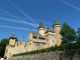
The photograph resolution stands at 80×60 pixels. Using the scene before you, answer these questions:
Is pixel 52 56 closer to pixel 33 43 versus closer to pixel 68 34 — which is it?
pixel 68 34

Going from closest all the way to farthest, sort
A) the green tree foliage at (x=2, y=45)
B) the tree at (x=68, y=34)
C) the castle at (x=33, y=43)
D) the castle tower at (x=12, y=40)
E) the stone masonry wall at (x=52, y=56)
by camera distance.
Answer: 1. the stone masonry wall at (x=52, y=56)
2. the tree at (x=68, y=34)
3. the castle at (x=33, y=43)
4. the castle tower at (x=12, y=40)
5. the green tree foliage at (x=2, y=45)

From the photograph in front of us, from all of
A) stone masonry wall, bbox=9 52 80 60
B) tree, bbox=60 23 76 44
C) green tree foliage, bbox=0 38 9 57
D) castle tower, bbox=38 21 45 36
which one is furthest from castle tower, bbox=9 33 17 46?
stone masonry wall, bbox=9 52 80 60

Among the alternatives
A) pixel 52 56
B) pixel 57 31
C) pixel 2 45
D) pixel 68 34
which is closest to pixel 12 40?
pixel 2 45

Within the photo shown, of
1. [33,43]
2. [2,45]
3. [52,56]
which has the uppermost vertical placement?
[2,45]

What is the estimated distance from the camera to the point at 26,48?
52.0m

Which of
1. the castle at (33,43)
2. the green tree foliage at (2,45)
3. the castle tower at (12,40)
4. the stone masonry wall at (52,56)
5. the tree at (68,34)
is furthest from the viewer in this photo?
the green tree foliage at (2,45)

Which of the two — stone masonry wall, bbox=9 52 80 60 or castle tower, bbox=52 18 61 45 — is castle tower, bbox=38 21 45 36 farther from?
stone masonry wall, bbox=9 52 80 60

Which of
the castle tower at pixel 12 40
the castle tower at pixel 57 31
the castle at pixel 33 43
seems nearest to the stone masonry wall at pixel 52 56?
the castle at pixel 33 43

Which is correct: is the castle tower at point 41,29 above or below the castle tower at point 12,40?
above

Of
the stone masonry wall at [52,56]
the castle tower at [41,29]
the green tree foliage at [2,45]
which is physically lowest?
the stone masonry wall at [52,56]

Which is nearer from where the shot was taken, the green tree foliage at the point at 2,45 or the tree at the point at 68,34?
the tree at the point at 68,34

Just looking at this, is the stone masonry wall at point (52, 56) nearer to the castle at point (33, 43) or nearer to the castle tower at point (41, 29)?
the castle at point (33, 43)

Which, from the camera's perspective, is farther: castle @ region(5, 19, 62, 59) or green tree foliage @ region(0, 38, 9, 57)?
green tree foliage @ region(0, 38, 9, 57)

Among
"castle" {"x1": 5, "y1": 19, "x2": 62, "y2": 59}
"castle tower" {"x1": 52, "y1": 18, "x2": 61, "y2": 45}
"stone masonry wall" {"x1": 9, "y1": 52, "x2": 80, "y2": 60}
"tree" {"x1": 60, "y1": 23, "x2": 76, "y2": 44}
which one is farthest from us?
"castle tower" {"x1": 52, "y1": 18, "x2": 61, "y2": 45}
